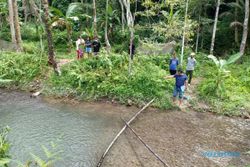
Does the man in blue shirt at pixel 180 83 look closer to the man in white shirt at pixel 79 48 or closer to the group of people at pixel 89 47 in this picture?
the group of people at pixel 89 47

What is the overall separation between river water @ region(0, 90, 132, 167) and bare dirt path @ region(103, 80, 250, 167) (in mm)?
728

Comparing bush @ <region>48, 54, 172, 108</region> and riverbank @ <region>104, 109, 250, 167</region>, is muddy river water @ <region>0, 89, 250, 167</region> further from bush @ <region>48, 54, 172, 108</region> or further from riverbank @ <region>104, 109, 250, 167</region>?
bush @ <region>48, 54, 172, 108</region>

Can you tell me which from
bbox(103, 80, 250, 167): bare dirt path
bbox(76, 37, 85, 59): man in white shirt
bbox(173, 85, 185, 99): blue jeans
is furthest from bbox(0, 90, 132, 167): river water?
bbox(76, 37, 85, 59): man in white shirt

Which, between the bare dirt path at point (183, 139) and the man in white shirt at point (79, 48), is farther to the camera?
the man in white shirt at point (79, 48)

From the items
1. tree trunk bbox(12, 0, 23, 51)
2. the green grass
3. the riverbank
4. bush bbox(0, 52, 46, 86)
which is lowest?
the riverbank

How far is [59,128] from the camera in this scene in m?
9.05

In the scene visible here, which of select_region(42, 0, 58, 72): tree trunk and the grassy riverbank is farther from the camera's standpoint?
select_region(42, 0, 58, 72): tree trunk

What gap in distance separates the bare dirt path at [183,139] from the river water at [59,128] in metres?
0.73

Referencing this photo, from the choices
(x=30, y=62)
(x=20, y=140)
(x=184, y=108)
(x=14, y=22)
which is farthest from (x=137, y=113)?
(x=14, y=22)

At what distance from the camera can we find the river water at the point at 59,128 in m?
7.50

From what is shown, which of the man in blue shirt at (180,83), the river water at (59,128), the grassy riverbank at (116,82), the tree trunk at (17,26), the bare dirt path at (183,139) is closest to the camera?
the bare dirt path at (183,139)

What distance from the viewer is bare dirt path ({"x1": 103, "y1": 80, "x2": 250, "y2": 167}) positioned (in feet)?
24.2

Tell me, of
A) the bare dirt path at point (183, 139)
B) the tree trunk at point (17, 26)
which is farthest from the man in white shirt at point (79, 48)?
the bare dirt path at point (183, 139)

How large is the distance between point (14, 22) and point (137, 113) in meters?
9.90
